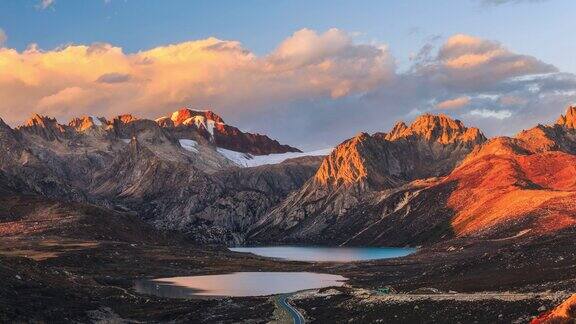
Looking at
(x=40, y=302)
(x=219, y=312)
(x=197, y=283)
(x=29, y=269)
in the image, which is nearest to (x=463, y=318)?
(x=219, y=312)

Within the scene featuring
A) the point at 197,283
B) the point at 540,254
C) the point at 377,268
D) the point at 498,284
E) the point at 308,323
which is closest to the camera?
the point at 308,323

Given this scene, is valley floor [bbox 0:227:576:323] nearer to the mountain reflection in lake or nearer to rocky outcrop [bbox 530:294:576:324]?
the mountain reflection in lake

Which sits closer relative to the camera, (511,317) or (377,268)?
(511,317)

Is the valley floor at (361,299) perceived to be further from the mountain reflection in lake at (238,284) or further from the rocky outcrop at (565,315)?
the rocky outcrop at (565,315)

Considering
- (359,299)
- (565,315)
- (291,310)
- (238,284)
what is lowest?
(238,284)

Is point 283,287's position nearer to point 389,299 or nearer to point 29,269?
→ point 29,269

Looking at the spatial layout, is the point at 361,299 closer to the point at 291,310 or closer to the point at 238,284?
the point at 291,310

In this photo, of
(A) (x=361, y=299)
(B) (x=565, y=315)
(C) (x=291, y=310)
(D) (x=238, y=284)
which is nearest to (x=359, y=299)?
(A) (x=361, y=299)
